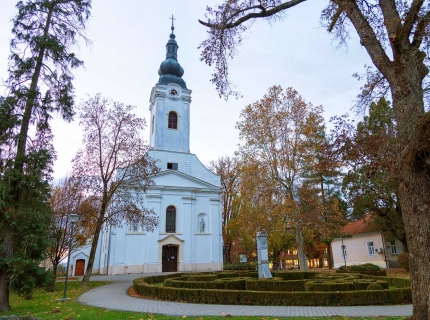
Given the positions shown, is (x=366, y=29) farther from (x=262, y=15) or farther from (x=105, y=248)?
(x=105, y=248)

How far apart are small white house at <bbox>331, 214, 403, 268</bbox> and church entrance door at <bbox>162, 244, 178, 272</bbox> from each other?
16.9 metres

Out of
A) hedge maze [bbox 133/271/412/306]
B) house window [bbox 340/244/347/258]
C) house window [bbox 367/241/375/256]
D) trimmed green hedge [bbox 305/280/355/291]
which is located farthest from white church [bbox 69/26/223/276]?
trimmed green hedge [bbox 305/280/355/291]

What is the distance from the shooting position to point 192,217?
32.2m

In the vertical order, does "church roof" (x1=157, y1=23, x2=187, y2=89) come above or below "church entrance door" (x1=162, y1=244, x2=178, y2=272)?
above

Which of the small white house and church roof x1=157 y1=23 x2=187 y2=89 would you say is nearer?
the small white house

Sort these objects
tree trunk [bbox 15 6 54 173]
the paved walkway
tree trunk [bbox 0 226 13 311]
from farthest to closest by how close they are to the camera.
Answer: tree trunk [bbox 15 6 54 173] < tree trunk [bbox 0 226 13 311] < the paved walkway

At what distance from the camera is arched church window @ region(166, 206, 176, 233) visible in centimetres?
3152

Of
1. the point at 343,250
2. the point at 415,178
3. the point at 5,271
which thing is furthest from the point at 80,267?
the point at 415,178

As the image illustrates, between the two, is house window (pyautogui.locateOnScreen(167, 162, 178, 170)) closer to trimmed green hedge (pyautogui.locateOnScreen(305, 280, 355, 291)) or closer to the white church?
the white church

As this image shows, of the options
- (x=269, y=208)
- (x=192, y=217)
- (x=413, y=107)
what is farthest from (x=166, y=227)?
(x=413, y=107)

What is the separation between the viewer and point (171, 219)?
1254 inches

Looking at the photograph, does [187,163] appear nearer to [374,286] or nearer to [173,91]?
[173,91]

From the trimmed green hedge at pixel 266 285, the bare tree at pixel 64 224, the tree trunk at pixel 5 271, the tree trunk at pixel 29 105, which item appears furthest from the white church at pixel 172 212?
the tree trunk at pixel 29 105

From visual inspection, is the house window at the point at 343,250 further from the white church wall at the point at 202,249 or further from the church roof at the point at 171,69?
the church roof at the point at 171,69
